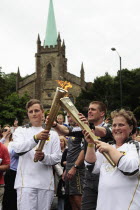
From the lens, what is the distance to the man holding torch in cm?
506

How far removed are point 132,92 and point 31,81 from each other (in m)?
38.4

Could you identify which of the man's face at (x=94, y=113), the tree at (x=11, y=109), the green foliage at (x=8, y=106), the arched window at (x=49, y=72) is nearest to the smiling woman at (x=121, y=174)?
the man's face at (x=94, y=113)

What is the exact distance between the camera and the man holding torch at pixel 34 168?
5062mm

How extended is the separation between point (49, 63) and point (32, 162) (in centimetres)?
8128

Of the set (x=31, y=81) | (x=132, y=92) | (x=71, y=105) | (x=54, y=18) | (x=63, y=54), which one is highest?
(x=54, y=18)

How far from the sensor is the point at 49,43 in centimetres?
8800

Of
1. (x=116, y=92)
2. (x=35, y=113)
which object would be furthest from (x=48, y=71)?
(x=35, y=113)

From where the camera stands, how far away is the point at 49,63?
85.6m

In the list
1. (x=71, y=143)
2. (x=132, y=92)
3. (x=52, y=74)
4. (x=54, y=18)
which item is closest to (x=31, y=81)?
(x=52, y=74)

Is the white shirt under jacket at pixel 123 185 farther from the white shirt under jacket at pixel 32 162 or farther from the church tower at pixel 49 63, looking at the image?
the church tower at pixel 49 63

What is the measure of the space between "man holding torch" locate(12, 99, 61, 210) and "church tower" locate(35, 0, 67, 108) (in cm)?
7719

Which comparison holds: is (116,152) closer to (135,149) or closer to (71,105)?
(135,149)

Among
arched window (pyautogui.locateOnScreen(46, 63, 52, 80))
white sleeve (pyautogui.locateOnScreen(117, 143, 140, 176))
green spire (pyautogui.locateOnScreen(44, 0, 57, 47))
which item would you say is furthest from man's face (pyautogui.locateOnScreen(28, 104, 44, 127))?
green spire (pyautogui.locateOnScreen(44, 0, 57, 47))

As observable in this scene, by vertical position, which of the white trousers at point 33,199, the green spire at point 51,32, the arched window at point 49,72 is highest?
the green spire at point 51,32
